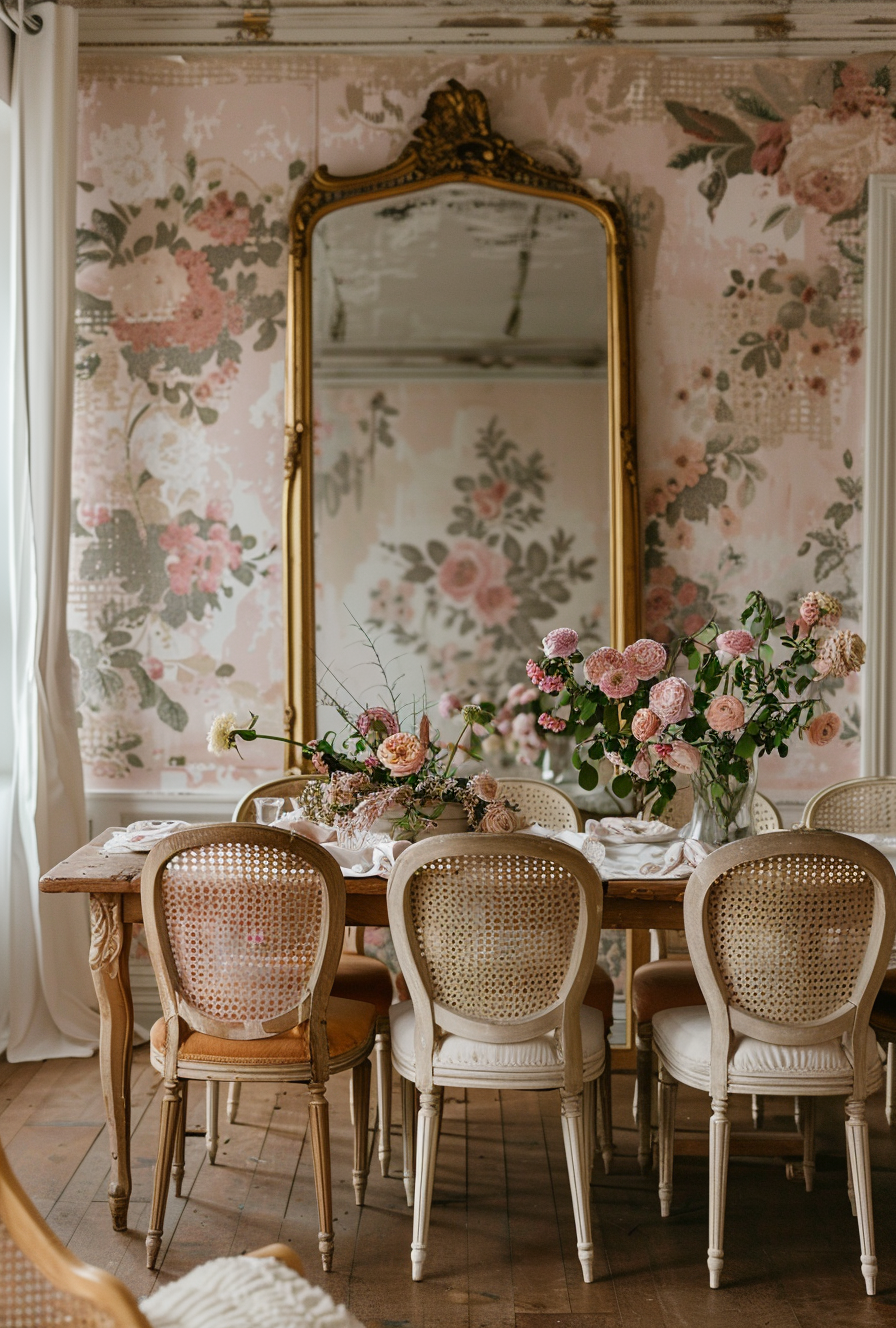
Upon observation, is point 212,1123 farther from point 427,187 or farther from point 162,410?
point 427,187

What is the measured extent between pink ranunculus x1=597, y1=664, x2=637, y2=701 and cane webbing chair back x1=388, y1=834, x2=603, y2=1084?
0.44 m

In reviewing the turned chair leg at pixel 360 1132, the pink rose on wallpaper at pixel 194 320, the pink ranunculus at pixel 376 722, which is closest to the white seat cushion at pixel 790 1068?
the turned chair leg at pixel 360 1132

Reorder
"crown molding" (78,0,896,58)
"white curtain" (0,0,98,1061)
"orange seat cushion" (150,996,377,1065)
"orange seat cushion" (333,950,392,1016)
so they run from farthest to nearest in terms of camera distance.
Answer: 1. "crown molding" (78,0,896,58)
2. "white curtain" (0,0,98,1061)
3. "orange seat cushion" (333,950,392,1016)
4. "orange seat cushion" (150,996,377,1065)

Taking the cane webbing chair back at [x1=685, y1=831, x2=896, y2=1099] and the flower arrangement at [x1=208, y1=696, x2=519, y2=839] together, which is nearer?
the cane webbing chair back at [x1=685, y1=831, x2=896, y2=1099]

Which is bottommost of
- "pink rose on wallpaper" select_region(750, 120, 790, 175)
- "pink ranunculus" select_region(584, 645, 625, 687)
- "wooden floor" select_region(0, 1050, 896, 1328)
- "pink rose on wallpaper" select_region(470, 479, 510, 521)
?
"wooden floor" select_region(0, 1050, 896, 1328)

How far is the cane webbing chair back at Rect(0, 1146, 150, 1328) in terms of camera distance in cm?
141

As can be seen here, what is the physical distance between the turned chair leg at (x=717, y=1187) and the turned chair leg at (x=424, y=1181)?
0.56m

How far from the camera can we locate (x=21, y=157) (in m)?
3.51

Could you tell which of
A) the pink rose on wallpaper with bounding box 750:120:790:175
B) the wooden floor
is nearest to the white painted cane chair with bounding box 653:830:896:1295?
the wooden floor

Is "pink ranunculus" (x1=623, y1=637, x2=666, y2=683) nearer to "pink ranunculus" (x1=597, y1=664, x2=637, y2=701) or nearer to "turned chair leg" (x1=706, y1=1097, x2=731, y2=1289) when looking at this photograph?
"pink ranunculus" (x1=597, y1=664, x2=637, y2=701)

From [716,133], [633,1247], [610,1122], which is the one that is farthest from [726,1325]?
[716,133]

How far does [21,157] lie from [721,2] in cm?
224

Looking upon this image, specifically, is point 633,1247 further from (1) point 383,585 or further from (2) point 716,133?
(2) point 716,133

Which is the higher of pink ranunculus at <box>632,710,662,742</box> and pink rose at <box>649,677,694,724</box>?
pink rose at <box>649,677,694,724</box>
